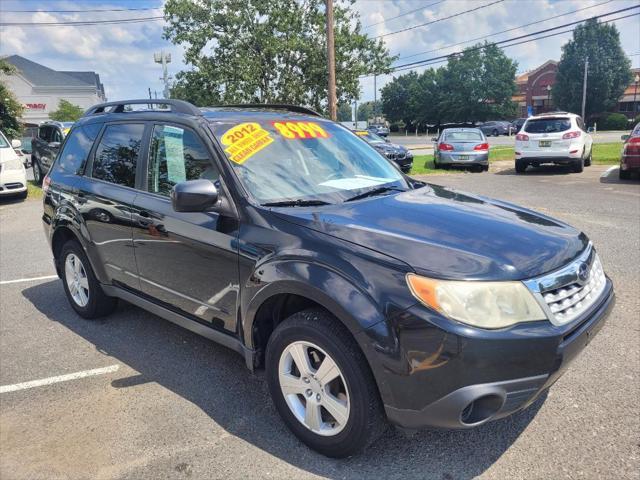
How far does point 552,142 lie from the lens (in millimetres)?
14500

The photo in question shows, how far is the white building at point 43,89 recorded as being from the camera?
220 feet

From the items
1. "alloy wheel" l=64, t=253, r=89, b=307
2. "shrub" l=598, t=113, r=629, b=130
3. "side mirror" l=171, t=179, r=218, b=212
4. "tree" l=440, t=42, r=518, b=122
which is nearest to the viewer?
"side mirror" l=171, t=179, r=218, b=212

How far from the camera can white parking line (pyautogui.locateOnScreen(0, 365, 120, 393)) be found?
3449 mm

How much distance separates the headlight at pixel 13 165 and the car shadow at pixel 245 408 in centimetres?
836

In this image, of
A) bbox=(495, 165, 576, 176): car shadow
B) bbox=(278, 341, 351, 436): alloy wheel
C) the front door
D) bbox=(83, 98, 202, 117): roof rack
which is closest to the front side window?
the front door

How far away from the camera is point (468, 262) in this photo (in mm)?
2238

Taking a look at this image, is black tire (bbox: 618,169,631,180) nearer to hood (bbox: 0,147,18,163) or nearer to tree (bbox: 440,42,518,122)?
hood (bbox: 0,147,18,163)

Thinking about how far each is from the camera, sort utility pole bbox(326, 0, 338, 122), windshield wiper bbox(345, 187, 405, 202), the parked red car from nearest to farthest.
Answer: windshield wiper bbox(345, 187, 405, 202) < the parked red car < utility pole bbox(326, 0, 338, 122)

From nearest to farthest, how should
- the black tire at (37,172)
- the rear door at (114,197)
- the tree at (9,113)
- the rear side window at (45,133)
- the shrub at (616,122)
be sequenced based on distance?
the rear door at (114,197), the rear side window at (45,133), the black tire at (37,172), the tree at (9,113), the shrub at (616,122)

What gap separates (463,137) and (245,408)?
602 inches

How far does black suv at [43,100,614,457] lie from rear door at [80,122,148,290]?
0.06 feet

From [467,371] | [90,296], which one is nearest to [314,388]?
[467,371]

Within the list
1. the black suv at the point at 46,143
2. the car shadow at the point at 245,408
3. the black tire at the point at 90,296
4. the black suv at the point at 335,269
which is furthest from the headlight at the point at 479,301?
the black suv at the point at 46,143

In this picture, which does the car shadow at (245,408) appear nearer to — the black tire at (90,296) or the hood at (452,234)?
the black tire at (90,296)
